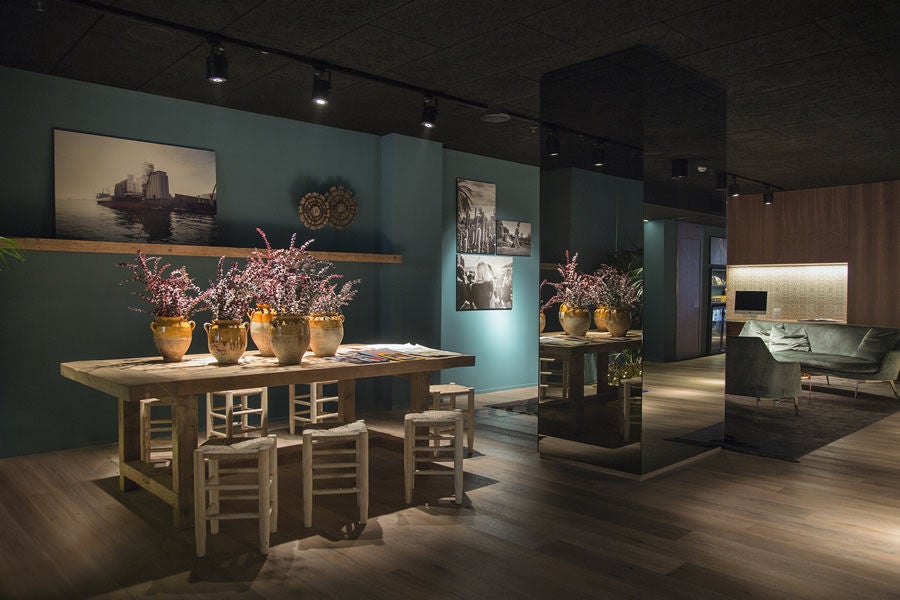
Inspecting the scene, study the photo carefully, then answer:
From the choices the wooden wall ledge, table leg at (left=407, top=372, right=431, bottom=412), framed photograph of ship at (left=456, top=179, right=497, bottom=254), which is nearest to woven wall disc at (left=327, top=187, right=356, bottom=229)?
the wooden wall ledge

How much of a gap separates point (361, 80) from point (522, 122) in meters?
1.79

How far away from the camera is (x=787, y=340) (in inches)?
351

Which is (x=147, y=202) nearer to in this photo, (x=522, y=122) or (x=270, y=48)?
(x=270, y=48)

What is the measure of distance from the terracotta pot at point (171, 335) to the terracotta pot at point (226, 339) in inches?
7.6

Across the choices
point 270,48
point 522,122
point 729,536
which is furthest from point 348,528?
point 522,122

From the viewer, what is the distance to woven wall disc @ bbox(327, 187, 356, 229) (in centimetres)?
656

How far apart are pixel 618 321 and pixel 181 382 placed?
280 centimetres

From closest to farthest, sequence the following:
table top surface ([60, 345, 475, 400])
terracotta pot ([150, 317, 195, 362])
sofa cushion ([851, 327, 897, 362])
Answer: table top surface ([60, 345, 475, 400]), terracotta pot ([150, 317, 195, 362]), sofa cushion ([851, 327, 897, 362])

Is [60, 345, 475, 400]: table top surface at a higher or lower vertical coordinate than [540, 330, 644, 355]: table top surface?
lower

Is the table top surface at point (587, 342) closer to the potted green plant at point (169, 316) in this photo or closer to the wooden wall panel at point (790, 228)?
the potted green plant at point (169, 316)

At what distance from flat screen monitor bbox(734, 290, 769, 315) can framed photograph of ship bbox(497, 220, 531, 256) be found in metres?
4.24

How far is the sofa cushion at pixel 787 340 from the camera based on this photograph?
29.1 feet

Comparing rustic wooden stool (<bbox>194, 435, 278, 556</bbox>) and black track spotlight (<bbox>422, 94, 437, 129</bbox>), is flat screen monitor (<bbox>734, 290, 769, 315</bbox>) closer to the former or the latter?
black track spotlight (<bbox>422, 94, 437, 129</bbox>)

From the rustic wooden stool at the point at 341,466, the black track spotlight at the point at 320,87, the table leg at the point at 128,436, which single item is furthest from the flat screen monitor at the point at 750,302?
the table leg at the point at 128,436
